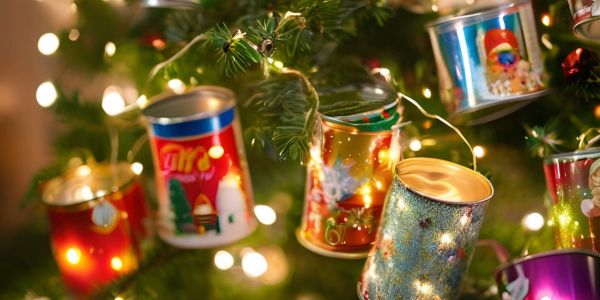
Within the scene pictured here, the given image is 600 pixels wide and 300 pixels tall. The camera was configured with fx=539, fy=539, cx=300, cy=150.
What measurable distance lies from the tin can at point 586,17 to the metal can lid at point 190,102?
19.0 inches

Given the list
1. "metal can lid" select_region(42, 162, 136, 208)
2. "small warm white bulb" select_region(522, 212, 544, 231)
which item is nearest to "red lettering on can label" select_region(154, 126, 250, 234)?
"metal can lid" select_region(42, 162, 136, 208)

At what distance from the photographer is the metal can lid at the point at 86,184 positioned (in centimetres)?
83

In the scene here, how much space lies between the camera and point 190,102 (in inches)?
34.4

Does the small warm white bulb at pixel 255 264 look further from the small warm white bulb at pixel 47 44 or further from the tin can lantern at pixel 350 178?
the small warm white bulb at pixel 47 44

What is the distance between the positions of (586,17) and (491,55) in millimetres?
132

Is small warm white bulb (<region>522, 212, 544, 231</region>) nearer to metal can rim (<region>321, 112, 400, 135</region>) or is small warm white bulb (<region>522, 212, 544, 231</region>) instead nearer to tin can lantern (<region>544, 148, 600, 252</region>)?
tin can lantern (<region>544, 148, 600, 252</region>)

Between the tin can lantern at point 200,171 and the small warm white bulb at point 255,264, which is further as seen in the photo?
the small warm white bulb at point 255,264

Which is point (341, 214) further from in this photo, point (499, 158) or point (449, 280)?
point (499, 158)

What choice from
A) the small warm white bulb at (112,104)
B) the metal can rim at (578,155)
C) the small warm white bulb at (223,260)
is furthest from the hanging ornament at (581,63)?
the small warm white bulb at (112,104)

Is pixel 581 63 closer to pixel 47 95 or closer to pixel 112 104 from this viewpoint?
pixel 112 104

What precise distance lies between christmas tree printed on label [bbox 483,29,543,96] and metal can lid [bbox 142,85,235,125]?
380 mm

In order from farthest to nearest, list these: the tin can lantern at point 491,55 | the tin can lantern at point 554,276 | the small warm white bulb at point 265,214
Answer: the small warm white bulb at point 265,214 < the tin can lantern at point 491,55 < the tin can lantern at point 554,276

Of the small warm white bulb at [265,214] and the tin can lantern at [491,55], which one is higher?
the tin can lantern at [491,55]

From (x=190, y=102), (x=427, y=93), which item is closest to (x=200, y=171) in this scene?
(x=190, y=102)
